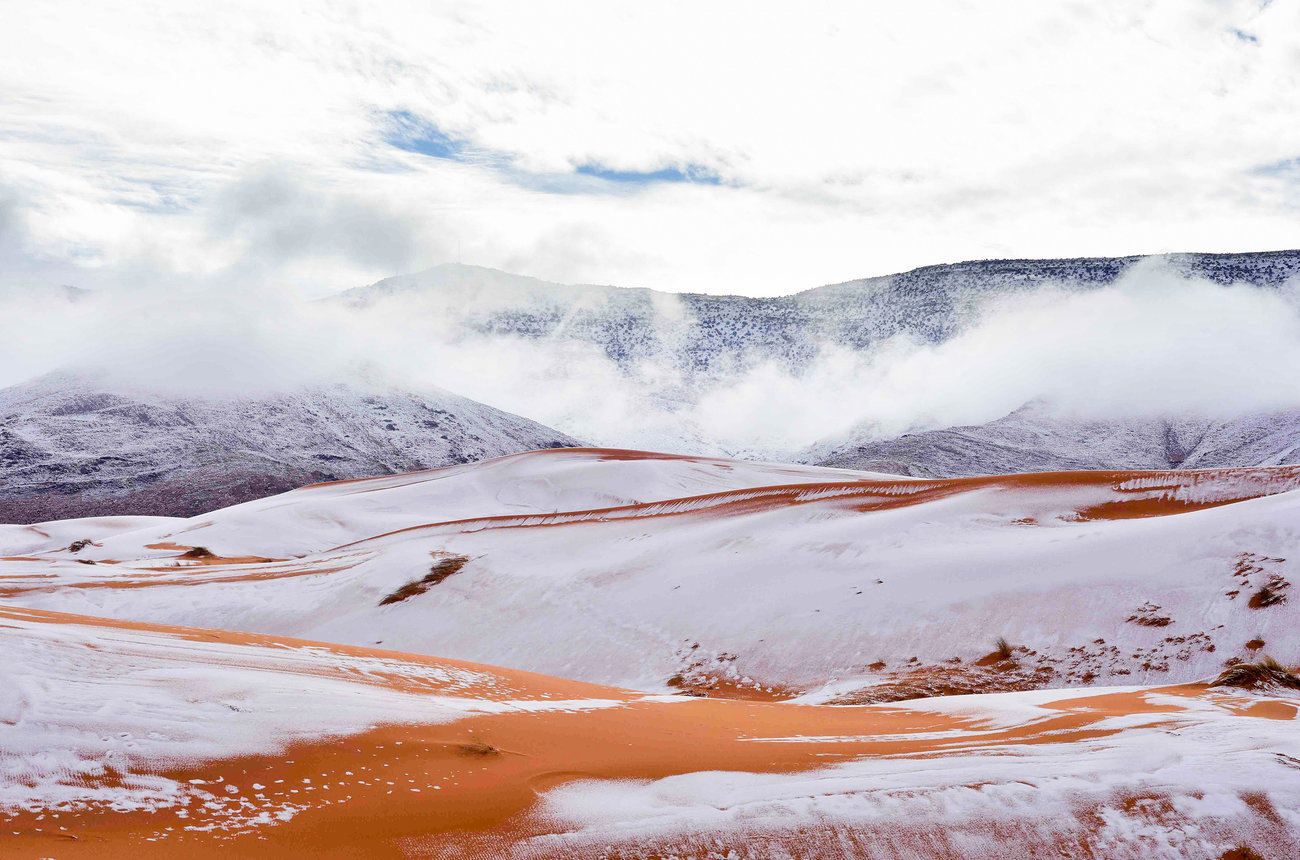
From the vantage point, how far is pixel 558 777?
4.93m

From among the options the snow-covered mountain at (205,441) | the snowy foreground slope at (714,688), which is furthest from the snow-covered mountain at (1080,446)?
the snowy foreground slope at (714,688)

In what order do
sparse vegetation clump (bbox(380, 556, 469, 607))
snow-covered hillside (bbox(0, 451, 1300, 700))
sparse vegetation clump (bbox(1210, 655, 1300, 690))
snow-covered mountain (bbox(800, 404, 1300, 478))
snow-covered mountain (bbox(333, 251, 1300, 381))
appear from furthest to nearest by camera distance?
1. snow-covered mountain (bbox(333, 251, 1300, 381))
2. snow-covered mountain (bbox(800, 404, 1300, 478))
3. sparse vegetation clump (bbox(380, 556, 469, 607))
4. snow-covered hillside (bbox(0, 451, 1300, 700))
5. sparse vegetation clump (bbox(1210, 655, 1300, 690))

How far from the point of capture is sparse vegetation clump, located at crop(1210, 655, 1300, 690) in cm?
734

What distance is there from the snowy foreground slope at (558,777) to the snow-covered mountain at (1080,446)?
178 ft

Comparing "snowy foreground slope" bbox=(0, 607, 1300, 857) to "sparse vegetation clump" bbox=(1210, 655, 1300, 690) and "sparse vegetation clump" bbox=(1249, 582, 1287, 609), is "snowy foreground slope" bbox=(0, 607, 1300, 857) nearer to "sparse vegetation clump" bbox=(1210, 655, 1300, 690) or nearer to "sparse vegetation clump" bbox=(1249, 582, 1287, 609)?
"sparse vegetation clump" bbox=(1210, 655, 1300, 690)

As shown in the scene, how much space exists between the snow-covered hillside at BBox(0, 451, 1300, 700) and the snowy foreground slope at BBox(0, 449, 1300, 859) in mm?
62

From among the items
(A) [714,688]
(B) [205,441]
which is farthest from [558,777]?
(B) [205,441]

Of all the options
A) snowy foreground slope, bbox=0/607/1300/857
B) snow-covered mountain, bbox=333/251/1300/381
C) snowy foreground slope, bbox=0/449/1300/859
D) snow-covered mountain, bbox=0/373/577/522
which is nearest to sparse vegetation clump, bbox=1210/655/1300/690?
snowy foreground slope, bbox=0/449/1300/859

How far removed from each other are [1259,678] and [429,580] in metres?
14.5

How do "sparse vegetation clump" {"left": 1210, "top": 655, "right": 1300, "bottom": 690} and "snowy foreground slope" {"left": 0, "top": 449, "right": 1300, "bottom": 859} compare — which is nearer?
"snowy foreground slope" {"left": 0, "top": 449, "right": 1300, "bottom": 859}

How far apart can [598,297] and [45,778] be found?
124m

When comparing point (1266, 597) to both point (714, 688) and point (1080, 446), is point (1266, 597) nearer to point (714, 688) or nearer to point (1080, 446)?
point (714, 688)

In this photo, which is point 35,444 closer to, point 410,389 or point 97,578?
point 410,389

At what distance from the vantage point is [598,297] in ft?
416
